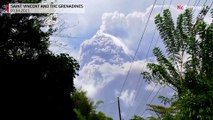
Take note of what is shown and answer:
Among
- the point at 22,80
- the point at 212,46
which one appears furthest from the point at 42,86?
the point at 212,46

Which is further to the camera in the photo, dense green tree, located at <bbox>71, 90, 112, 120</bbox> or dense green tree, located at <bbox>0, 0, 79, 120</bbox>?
dense green tree, located at <bbox>71, 90, 112, 120</bbox>

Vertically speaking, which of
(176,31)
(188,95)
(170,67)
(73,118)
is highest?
(176,31)

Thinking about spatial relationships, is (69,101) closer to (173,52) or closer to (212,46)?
(173,52)

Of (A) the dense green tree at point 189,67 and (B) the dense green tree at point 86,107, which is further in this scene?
(B) the dense green tree at point 86,107

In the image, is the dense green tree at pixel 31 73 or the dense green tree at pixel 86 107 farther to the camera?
the dense green tree at pixel 86 107

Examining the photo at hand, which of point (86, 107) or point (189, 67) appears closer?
point (189, 67)

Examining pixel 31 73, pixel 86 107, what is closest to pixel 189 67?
pixel 31 73

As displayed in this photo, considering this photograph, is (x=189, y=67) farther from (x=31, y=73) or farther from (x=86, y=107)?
(x=86, y=107)

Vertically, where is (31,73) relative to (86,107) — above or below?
below

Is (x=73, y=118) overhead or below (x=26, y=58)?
below

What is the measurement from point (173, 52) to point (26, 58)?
7499 mm

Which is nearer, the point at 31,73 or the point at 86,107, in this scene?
the point at 31,73

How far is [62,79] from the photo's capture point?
19328mm

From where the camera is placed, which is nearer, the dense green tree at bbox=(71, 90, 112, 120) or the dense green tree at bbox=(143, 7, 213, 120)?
the dense green tree at bbox=(143, 7, 213, 120)
